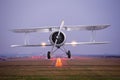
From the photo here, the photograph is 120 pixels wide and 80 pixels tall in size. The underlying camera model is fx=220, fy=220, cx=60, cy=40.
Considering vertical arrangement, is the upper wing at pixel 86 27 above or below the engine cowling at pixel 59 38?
above

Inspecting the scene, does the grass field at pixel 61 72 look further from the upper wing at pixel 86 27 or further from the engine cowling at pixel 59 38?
the upper wing at pixel 86 27

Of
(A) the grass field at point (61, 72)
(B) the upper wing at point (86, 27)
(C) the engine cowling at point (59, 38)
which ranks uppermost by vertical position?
(B) the upper wing at point (86, 27)

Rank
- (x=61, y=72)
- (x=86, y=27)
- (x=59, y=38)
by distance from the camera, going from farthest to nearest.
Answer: (x=86, y=27)
(x=59, y=38)
(x=61, y=72)

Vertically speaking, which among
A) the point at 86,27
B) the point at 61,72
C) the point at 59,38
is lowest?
the point at 61,72

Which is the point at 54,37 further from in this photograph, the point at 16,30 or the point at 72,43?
the point at 16,30

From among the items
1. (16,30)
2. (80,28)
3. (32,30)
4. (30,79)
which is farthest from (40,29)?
(30,79)

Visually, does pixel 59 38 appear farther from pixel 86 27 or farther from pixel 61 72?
pixel 61 72

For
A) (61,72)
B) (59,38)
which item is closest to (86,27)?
(59,38)

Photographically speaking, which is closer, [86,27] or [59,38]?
[59,38]

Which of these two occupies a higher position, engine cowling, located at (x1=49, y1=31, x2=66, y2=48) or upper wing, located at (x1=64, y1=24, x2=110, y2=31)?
upper wing, located at (x1=64, y1=24, x2=110, y2=31)

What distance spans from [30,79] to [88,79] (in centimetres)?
267

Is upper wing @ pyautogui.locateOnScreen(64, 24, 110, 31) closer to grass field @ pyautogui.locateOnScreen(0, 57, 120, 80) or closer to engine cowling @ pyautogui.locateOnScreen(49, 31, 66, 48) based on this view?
engine cowling @ pyautogui.locateOnScreen(49, 31, 66, 48)

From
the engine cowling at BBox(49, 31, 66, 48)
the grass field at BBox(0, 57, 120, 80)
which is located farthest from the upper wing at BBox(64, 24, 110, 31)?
the grass field at BBox(0, 57, 120, 80)

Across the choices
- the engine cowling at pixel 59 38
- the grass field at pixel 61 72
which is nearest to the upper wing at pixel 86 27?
the engine cowling at pixel 59 38
